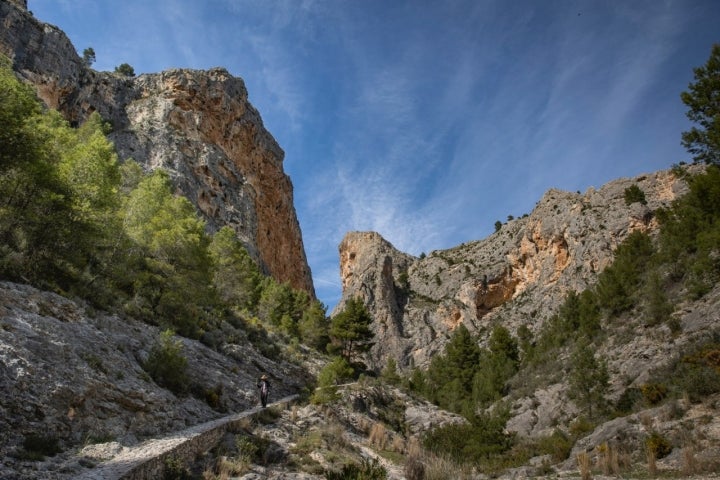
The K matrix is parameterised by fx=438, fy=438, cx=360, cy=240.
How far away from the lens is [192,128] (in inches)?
3275

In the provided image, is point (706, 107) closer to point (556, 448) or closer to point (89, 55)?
point (556, 448)

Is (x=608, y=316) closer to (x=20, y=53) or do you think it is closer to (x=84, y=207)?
(x=84, y=207)

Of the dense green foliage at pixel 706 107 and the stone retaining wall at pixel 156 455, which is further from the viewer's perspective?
the dense green foliage at pixel 706 107

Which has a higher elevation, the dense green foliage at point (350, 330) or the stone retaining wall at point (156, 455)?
the dense green foliage at point (350, 330)

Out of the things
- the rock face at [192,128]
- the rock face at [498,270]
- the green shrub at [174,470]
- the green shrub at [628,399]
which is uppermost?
the rock face at [192,128]

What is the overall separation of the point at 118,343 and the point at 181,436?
19.1 ft

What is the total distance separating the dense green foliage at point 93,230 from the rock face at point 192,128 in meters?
38.1

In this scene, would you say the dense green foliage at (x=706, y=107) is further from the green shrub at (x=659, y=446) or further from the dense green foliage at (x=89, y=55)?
the dense green foliage at (x=89, y=55)

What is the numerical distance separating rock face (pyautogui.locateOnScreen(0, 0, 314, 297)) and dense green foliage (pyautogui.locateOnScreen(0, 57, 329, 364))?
38.1m

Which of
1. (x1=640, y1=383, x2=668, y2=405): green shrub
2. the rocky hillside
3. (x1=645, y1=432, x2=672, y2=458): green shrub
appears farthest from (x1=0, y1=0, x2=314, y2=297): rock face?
(x1=645, y1=432, x2=672, y2=458): green shrub

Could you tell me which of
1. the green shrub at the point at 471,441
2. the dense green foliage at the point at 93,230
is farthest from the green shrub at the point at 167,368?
the green shrub at the point at 471,441

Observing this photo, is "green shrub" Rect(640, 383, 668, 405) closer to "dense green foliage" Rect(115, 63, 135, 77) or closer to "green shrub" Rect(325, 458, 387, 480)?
"green shrub" Rect(325, 458, 387, 480)

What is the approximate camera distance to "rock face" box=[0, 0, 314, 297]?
220 feet

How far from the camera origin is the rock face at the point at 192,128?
6719cm
